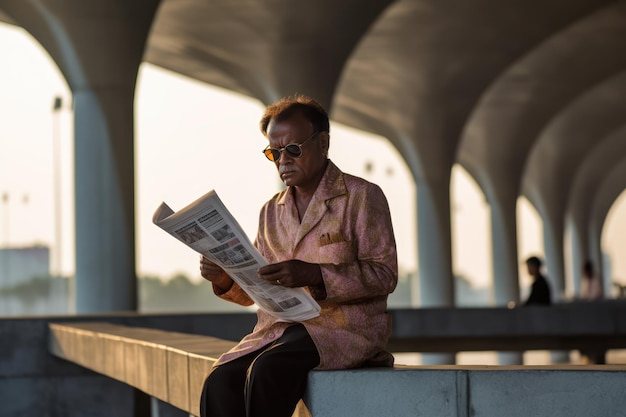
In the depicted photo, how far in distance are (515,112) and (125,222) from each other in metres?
22.3

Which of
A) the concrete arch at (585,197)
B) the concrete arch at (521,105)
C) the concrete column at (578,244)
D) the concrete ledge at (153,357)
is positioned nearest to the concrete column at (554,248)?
the concrete arch at (585,197)

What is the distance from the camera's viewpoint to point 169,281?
307ft

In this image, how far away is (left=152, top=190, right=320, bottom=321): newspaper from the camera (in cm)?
404

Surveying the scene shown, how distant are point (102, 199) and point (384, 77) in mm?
15487

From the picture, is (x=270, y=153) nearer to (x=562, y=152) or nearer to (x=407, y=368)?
(x=407, y=368)

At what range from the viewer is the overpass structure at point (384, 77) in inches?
739

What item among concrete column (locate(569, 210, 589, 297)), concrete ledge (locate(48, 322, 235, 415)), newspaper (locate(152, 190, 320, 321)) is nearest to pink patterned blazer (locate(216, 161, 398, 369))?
newspaper (locate(152, 190, 320, 321))

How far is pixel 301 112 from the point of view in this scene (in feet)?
14.6

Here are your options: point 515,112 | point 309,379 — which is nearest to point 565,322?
point 309,379

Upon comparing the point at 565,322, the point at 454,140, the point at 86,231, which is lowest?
the point at 565,322

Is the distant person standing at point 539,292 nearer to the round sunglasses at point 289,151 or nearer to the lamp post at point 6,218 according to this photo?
the round sunglasses at point 289,151

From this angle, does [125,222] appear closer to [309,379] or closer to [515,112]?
[309,379]

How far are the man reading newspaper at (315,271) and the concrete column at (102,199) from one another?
14.5 metres

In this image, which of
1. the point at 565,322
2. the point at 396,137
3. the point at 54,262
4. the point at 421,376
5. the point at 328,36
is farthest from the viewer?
the point at 54,262
